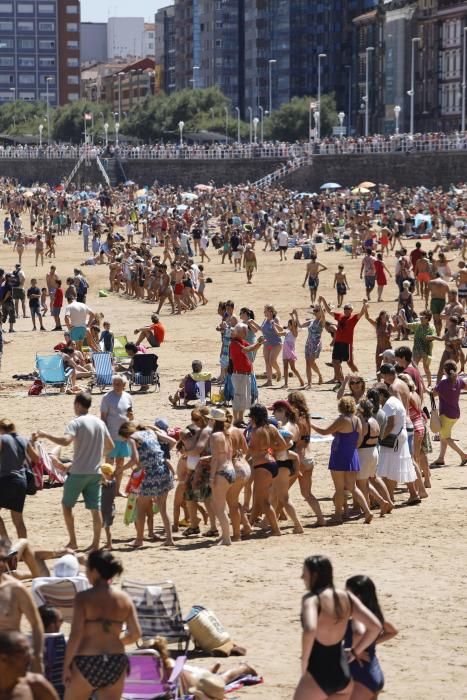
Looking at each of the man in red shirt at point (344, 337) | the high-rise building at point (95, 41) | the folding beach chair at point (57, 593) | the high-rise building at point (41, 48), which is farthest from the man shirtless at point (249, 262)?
the high-rise building at point (95, 41)

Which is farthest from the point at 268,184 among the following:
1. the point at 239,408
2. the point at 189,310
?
the point at 239,408

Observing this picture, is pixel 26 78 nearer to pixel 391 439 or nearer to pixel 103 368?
pixel 103 368

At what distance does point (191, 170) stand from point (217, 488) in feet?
241

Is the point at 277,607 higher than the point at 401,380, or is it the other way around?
the point at 401,380

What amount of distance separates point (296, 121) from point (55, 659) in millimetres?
94923

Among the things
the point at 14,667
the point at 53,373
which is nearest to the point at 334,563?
the point at 14,667

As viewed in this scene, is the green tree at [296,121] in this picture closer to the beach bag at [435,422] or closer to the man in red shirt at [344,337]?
the man in red shirt at [344,337]

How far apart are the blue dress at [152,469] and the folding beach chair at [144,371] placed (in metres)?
8.65

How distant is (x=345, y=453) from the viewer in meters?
12.6

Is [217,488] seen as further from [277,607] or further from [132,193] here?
[132,193]

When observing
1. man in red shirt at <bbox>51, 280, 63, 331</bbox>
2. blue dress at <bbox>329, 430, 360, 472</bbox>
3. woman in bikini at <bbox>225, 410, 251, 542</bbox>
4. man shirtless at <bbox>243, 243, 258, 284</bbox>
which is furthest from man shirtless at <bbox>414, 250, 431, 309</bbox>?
woman in bikini at <bbox>225, 410, 251, 542</bbox>

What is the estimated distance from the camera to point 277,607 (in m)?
10.4

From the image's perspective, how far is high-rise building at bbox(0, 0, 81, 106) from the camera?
507 feet

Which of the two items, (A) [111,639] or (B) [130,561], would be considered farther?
(B) [130,561]
